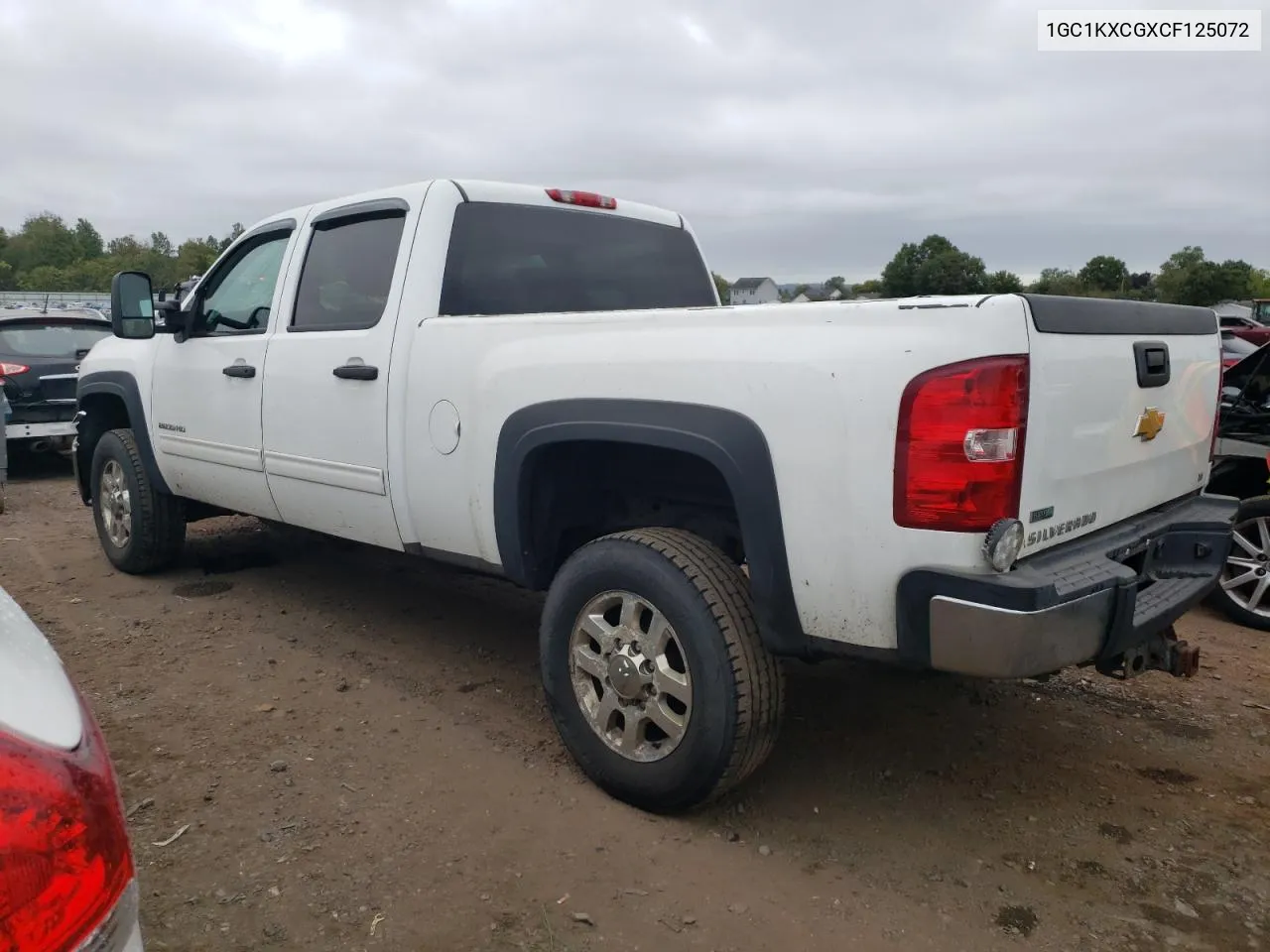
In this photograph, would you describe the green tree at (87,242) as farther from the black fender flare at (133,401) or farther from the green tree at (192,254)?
the black fender flare at (133,401)

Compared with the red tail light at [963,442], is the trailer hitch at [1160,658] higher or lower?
lower

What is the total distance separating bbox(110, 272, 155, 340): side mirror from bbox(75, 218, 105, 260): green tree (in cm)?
10031

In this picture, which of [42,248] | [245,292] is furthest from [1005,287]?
[42,248]

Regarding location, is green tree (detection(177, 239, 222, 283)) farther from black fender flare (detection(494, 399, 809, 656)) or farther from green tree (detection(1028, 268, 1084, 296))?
black fender flare (detection(494, 399, 809, 656))

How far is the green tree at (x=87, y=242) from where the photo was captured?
91.5 meters

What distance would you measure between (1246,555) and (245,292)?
16.9ft

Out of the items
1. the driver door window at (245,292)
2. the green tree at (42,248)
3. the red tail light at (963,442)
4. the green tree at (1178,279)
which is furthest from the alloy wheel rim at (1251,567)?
the green tree at (42,248)

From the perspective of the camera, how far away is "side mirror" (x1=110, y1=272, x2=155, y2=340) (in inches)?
188

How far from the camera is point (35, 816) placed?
1.11m

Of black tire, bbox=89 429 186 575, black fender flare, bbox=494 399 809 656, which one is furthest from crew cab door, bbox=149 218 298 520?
black fender flare, bbox=494 399 809 656

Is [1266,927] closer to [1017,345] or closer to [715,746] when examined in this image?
[715,746]

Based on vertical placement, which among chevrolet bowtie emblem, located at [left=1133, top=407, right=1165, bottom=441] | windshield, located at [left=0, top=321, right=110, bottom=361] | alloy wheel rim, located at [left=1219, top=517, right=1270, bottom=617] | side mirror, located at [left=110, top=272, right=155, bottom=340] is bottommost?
alloy wheel rim, located at [left=1219, top=517, right=1270, bottom=617]

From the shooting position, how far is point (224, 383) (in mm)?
4539

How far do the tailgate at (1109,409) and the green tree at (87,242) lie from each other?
104068 mm
